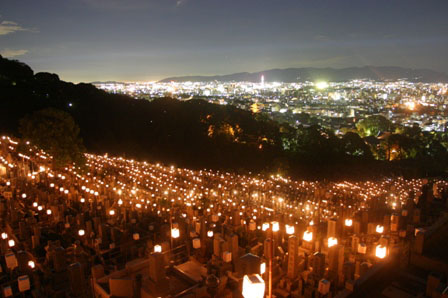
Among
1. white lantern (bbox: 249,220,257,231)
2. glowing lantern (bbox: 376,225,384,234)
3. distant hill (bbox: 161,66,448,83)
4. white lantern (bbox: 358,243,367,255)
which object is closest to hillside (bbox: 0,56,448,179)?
A: white lantern (bbox: 249,220,257,231)

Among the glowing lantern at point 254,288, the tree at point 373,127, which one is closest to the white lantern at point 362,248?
the glowing lantern at point 254,288

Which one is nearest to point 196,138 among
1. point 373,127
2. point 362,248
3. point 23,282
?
point 362,248

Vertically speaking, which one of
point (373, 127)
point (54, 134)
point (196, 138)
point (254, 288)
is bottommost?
point (373, 127)

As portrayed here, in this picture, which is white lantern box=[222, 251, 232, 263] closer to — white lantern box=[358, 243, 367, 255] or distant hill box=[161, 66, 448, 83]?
white lantern box=[358, 243, 367, 255]

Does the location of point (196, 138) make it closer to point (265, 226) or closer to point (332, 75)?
point (265, 226)

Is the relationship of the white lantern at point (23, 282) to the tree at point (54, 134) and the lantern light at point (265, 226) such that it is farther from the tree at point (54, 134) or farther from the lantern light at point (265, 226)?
the tree at point (54, 134)

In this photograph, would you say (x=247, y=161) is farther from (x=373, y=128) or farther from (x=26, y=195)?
(x=373, y=128)

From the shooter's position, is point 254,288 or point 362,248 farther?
point 362,248
